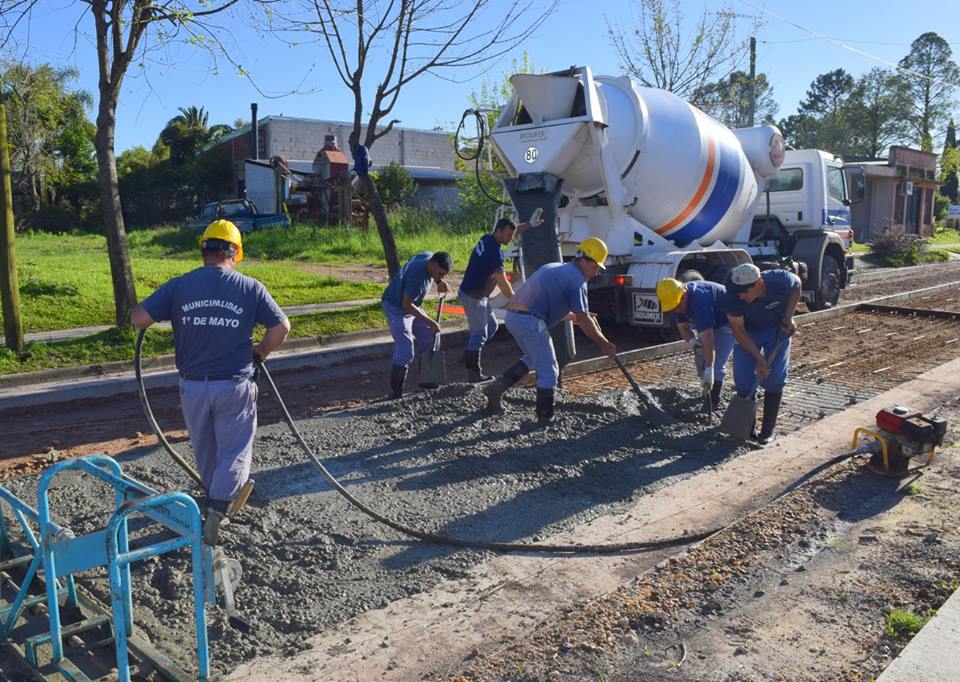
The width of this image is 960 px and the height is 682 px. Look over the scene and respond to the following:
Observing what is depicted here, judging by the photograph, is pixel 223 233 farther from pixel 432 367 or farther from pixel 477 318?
pixel 477 318

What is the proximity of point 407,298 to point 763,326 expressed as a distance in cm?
310

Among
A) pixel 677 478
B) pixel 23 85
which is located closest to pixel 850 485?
pixel 677 478

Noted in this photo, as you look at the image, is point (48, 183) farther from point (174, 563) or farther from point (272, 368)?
point (174, 563)

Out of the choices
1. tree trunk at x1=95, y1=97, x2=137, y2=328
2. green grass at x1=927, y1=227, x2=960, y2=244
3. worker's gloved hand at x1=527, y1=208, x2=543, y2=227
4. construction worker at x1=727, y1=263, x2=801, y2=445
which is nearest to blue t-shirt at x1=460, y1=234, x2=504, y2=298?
worker's gloved hand at x1=527, y1=208, x2=543, y2=227

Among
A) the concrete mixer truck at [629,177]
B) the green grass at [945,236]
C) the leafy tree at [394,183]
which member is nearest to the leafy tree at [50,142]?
the leafy tree at [394,183]

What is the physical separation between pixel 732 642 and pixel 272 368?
7514 millimetres

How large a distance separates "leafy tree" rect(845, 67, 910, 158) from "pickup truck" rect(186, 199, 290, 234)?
49071 mm

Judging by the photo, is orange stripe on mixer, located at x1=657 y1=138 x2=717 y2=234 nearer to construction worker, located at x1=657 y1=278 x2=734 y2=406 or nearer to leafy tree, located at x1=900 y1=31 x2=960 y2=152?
construction worker, located at x1=657 y1=278 x2=734 y2=406

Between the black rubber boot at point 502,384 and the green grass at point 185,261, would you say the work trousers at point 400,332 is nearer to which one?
the black rubber boot at point 502,384

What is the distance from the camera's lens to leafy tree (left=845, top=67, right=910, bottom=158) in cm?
6116

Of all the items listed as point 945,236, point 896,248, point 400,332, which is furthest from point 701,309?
point 945,236

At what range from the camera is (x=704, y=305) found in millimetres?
7324

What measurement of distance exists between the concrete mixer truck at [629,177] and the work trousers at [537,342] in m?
2.62

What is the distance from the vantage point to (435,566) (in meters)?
4.68
